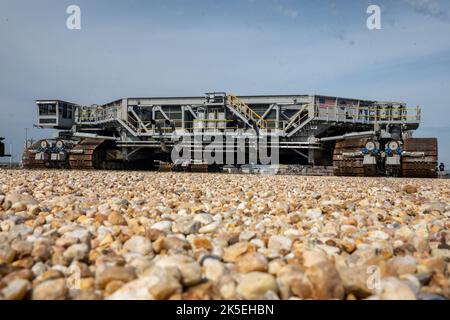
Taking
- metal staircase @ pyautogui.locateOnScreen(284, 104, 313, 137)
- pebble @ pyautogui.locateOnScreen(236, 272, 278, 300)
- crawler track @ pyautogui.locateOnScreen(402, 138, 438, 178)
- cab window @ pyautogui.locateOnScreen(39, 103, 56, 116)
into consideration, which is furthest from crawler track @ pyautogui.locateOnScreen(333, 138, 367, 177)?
cab window @ pyautogui.locateOnScreen(39, 103, 56, 116)

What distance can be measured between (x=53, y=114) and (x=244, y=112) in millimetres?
12885

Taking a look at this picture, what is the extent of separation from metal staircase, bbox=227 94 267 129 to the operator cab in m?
11.5

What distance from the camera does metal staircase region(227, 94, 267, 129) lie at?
736 inches

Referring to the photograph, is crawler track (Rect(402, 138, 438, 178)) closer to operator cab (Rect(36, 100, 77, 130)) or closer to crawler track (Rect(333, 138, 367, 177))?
crawler track (Rect(333, 138, 367, 177))

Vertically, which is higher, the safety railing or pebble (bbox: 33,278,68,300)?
the safety railing

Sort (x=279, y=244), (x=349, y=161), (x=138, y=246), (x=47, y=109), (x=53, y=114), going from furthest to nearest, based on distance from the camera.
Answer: (x=47, y=109)
(x=53, y=114)
(x=349, y=161)
(x=279, y=244)
(x=138, y=246)

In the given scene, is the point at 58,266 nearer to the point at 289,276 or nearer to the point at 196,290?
the point at 196,290

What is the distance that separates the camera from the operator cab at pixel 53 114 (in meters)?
22.3

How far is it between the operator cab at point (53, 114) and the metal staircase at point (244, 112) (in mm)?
11459

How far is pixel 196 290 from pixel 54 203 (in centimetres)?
313

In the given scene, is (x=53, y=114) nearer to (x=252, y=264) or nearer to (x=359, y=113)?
(x=359, y=113)

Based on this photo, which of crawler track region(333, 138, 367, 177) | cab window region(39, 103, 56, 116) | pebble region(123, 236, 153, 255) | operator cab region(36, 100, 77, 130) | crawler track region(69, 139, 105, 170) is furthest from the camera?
cab window region(39, 103, 56, 116)

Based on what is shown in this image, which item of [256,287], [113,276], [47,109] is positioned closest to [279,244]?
[256,287]

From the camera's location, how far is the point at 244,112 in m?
19.2
